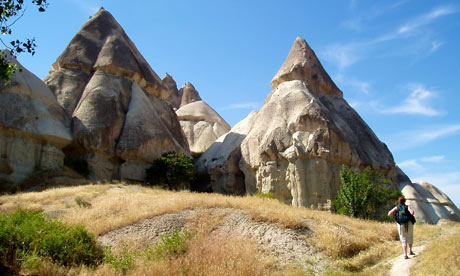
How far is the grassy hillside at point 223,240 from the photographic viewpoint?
7824 millimetres

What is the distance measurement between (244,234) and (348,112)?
23800mm

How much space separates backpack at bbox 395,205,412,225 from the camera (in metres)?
8.93

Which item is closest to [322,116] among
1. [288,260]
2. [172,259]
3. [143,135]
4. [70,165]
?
[143,135]

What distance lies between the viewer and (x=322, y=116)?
26406mm

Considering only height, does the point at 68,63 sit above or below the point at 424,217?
above

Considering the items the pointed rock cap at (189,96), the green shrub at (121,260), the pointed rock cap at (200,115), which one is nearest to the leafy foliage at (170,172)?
the green shrub at (121,260)

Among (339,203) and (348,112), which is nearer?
(339,203)

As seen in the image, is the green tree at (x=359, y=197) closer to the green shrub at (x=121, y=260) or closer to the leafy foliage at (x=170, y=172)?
the leafy foliage at (x=170, y=172)

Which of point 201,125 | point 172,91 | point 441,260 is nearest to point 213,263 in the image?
point 441,260

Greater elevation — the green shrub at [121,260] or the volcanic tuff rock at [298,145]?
the volcanic tuff rock at [298,145]

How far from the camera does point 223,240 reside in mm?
9422

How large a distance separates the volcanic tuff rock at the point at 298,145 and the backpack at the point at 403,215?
48.6 ft

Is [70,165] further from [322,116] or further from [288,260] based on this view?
[288,260]

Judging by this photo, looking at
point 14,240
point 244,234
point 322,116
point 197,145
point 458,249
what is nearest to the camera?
point 458,249
